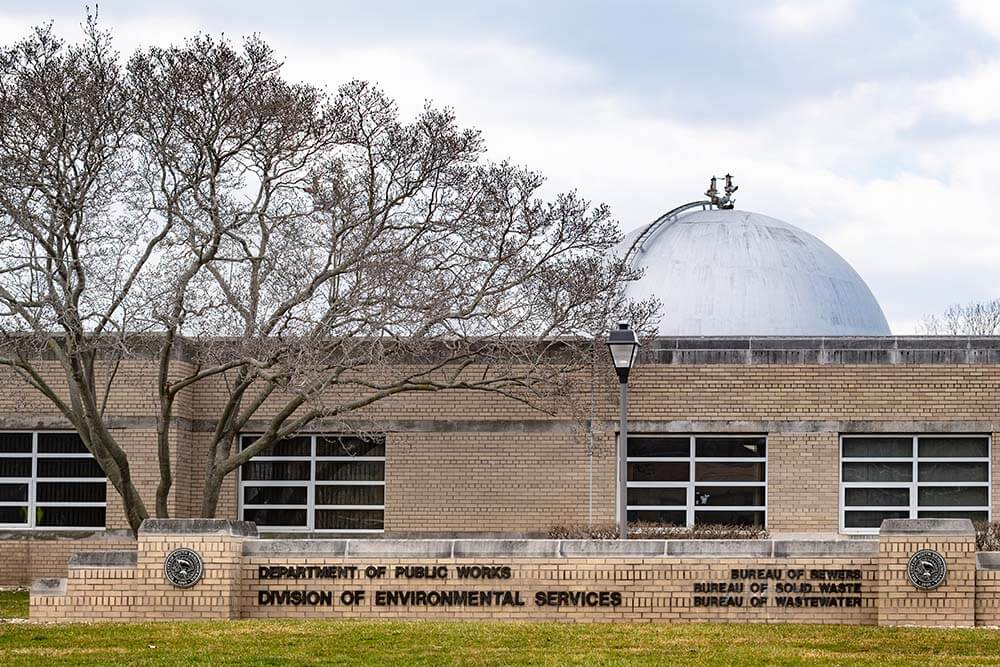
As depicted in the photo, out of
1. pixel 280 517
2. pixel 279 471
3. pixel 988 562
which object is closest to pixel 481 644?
pixel 988 562

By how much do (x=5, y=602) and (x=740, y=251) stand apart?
17.3 meters

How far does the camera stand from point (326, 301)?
87.0 ft

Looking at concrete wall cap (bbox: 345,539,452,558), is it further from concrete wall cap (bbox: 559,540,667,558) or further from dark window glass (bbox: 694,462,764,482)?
dark window glass (bbox: 694,462,764,482)

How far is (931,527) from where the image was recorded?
62.4 feet

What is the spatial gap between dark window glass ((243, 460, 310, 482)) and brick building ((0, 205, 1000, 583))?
37 mm

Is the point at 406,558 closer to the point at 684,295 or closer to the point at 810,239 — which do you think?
the point at 684,295

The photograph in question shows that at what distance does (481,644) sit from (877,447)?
14539 mm

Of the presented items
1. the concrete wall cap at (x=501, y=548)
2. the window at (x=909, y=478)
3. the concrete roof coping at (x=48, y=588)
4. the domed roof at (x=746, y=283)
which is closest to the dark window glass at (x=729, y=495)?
the window at (x=909, y=478)

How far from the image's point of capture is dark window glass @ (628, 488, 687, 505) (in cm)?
3038

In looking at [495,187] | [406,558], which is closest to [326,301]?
[495,187]

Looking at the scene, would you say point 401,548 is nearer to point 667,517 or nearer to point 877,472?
point 667,517

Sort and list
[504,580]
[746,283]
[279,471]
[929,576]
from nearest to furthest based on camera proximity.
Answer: [929,576], [504,580], [279,471], [746,283]

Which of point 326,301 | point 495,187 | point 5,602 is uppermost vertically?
point 495,187

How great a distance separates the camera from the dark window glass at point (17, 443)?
3134 cm
